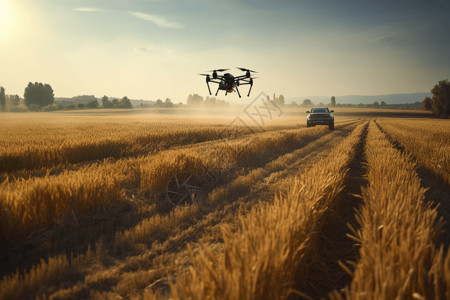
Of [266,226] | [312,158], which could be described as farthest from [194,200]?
[312,158]

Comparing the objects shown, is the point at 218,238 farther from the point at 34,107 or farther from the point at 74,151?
the point at 34,107

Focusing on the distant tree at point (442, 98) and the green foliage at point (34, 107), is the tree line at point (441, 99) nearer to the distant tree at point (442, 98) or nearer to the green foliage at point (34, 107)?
the distant tree at point (442, 98)

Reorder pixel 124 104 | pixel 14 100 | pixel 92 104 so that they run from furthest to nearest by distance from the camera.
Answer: pixel 14 100 < pixel 124 104 < pixel 92 104

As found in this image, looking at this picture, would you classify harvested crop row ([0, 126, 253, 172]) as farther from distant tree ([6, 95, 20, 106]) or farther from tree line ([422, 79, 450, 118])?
distant tree ([6, 95, 20, 106])

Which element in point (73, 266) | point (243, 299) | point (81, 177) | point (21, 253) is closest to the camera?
point (243, 299)

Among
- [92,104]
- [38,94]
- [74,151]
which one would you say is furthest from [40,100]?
[74,151]

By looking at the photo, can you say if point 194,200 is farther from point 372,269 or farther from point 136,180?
point 372,269
